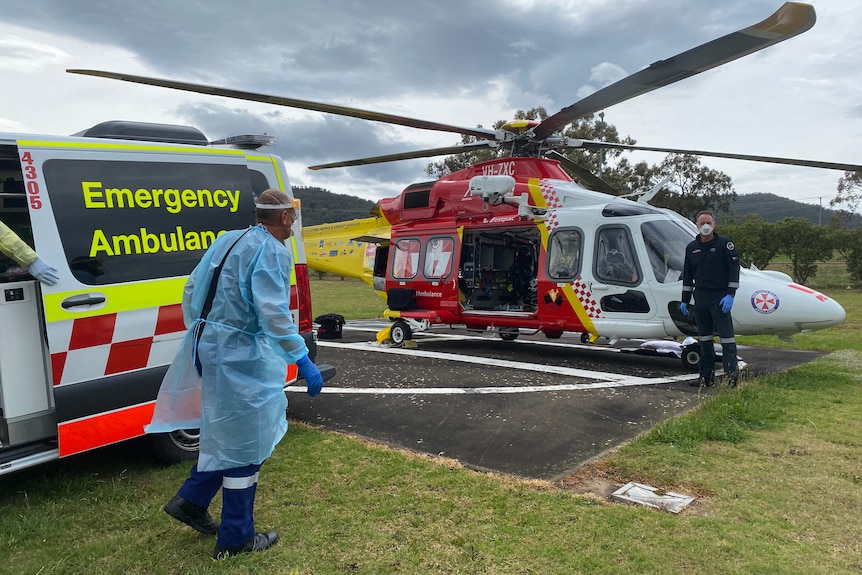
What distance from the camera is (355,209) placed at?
47.2 feet

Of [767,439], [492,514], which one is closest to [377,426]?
[492,514]

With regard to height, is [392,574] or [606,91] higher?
[606,91]

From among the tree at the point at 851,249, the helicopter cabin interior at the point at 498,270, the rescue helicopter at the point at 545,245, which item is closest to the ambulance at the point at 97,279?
the rescue helicopter at the point at 545,245

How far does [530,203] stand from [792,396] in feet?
14.1

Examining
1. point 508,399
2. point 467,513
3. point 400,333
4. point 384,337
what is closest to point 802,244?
point 400,333

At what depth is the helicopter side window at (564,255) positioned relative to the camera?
7.93 m

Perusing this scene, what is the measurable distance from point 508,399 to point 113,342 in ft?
12.1

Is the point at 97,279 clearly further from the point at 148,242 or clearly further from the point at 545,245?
the point at 545,245

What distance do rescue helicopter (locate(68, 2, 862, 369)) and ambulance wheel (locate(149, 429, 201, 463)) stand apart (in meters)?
3.97

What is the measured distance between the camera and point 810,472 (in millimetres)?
3779

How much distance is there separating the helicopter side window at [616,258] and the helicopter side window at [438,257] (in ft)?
8.54

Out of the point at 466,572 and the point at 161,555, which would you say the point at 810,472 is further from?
the point at 161,555

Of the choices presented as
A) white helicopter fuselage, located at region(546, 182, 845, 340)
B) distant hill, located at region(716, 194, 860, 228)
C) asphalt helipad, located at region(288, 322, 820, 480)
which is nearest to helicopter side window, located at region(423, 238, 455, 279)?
asphalt helipad, located at region(288, 322, 820, 480)

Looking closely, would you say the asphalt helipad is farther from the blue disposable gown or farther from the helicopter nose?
the blue disposable gown
